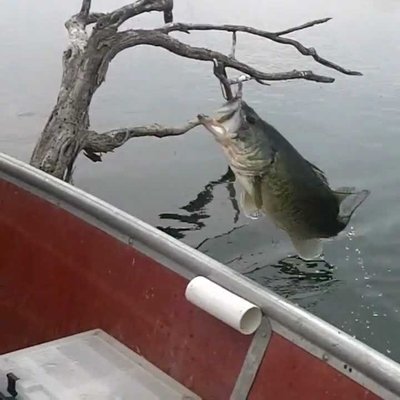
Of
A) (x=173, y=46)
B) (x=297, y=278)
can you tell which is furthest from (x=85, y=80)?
(x=297, y=278)

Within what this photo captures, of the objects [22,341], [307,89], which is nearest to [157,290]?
[22,341]

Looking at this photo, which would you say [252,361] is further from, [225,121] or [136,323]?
[225,121]

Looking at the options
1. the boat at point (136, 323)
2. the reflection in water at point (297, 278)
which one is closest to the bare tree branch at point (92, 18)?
the reflection in water at point (297, 278)

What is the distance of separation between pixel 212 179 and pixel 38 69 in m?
5.77

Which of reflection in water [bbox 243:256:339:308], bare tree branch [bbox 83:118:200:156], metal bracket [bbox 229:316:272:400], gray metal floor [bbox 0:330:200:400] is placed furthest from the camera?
bare tree branch [bbox 83:118:200:156]

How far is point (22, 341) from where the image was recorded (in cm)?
347

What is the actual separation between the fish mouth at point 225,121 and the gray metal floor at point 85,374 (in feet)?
2.84

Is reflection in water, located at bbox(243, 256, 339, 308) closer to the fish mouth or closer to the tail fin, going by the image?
the tail fin

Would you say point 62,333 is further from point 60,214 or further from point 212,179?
point 212,179

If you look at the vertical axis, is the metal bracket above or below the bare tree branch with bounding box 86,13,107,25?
below

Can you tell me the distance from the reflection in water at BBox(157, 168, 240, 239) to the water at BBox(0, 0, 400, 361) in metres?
0.01

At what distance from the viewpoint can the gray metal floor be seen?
8.34ft

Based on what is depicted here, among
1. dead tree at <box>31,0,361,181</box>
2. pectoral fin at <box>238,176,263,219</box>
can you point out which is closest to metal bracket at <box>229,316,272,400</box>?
pectoral fin at <box>238,176,263,219</box>

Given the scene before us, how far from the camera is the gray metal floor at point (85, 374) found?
100 inches
